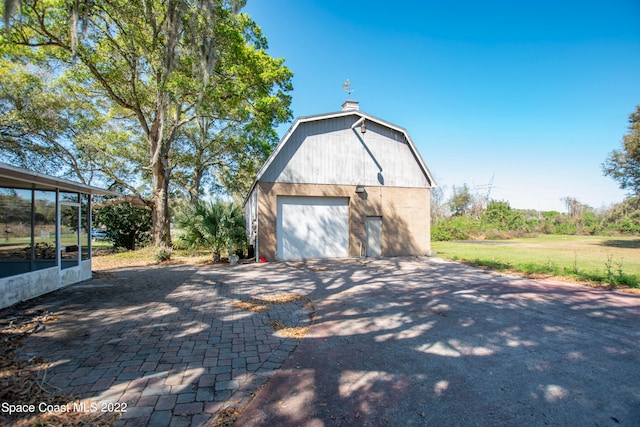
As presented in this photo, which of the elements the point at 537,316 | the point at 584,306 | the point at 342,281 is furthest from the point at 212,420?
the point at 584,306

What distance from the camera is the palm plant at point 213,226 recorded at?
11.8 meters

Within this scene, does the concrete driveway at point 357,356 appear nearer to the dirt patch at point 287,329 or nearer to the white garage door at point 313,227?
the dirt patch at point 287,329

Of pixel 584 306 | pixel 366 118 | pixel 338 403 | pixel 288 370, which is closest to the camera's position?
pixel 338 403

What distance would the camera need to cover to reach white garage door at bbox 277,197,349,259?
1260 centimetres

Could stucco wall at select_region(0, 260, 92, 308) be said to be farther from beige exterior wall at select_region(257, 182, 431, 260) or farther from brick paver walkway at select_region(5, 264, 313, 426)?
beige exterior wall at select_region(257, 182, 431, 260)

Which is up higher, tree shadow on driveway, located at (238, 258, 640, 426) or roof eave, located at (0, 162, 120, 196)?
roof eave, located at (0, 162, 120, 196)

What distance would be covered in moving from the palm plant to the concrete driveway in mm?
4886

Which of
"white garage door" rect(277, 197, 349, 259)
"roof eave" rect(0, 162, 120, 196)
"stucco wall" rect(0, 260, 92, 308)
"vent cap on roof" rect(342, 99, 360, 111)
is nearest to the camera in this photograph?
"roof eave" rect(0, 162, 120, 196)

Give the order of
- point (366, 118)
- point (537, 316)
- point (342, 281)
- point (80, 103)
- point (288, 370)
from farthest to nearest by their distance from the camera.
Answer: point (80, 103)
point (366, 118)
point (342, 281)
point (537, 316)
point (288, 370)

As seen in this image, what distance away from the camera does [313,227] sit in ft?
42.5

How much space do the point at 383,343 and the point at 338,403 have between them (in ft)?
5.02

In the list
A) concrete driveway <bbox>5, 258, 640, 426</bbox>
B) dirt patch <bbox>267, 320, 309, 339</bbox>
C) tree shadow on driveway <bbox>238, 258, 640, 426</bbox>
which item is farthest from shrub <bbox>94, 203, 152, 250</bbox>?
dirt patch <bbox>267, 320, 309, 339</bbox>

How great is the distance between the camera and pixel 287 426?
237cm

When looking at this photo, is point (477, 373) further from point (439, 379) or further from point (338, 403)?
point (338, 403)
